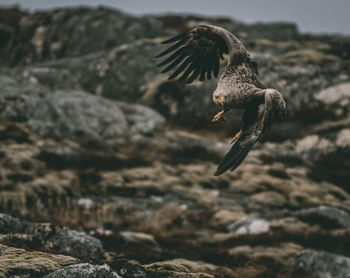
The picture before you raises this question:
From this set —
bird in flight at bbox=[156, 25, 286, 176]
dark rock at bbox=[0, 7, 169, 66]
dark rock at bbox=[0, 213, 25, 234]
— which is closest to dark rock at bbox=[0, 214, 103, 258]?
dark rock at bbox=[0, 213, 25, 234]

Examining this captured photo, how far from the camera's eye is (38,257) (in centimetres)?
650

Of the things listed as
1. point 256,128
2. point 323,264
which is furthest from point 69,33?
point 256,128

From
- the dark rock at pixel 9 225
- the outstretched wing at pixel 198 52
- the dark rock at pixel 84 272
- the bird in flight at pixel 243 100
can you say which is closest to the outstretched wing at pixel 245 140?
the bird in flight at pixel 243 100

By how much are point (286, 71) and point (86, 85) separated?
45.6 feet

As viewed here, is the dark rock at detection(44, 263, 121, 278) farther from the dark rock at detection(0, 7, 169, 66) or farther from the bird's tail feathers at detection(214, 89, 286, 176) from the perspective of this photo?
the dark rock at detection(0, 7, 169, 66)

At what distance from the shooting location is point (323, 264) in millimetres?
10578

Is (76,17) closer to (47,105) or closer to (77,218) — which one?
(47,105)

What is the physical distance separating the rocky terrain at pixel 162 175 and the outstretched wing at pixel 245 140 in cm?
246

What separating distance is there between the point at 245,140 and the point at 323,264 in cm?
629

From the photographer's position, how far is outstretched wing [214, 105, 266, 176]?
556 cm

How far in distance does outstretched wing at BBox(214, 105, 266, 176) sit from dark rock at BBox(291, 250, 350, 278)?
5929 millimetres

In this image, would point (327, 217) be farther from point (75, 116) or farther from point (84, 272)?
point (75, 116)

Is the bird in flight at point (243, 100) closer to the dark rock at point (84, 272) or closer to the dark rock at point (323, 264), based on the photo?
the dark rock at point (84, 272)

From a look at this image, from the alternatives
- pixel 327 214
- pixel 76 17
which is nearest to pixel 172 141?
pixel 327 214
